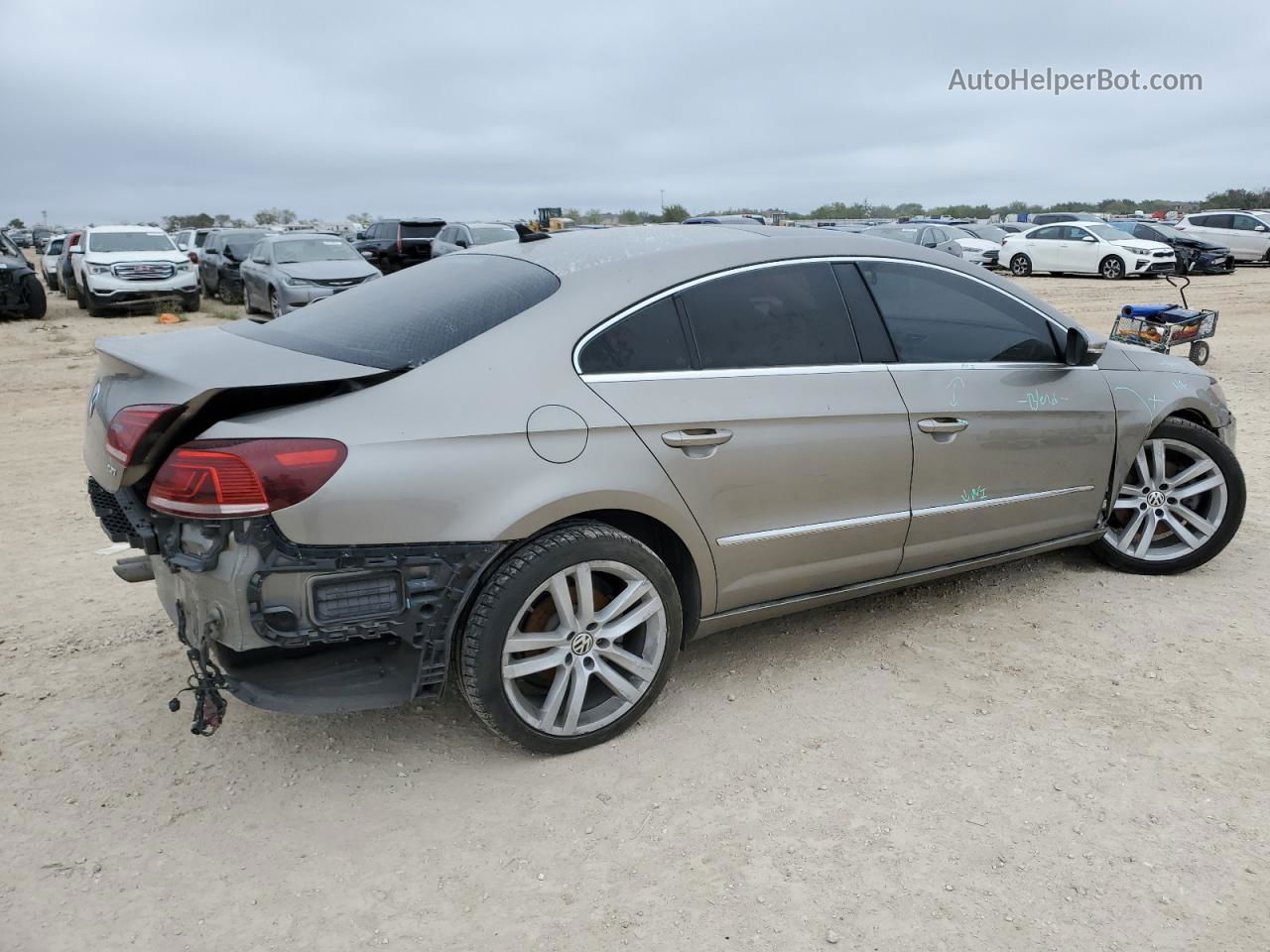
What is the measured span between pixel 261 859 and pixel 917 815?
186 cm

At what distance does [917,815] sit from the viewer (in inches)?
110

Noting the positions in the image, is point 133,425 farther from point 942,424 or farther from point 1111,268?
point 1111,268

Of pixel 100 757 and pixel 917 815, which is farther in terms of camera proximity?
pixel 100 757

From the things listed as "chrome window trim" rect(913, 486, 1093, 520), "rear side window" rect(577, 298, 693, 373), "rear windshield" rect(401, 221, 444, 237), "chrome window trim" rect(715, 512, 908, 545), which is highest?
"rear windshield" rect(401, 221, 444, 237)

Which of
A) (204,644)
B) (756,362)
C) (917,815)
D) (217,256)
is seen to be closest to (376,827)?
(204,644)

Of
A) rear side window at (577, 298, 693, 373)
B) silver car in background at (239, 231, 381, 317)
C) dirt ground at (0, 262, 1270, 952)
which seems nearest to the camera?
dirt ground at (0, 262, 1270, 952)

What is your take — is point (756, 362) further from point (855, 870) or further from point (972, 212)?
point (972, 212)

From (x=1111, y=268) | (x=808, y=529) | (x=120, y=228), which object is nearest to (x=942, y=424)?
(x=808, y=529)

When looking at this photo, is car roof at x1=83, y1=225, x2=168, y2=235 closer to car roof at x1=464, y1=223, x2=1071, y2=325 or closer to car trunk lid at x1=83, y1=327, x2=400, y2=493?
car roof at x1=464, y1=223, x2=1071, y2=325

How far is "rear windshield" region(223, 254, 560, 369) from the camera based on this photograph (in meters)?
2.95

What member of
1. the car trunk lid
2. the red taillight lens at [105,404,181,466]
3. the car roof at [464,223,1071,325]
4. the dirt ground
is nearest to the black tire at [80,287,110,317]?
the dirt ground

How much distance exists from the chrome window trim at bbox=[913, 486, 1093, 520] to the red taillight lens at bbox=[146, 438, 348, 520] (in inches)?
87.3

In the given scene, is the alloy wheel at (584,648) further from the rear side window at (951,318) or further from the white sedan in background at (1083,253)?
the white sedan in background at (1083,253)

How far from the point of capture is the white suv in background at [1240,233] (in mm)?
27734
